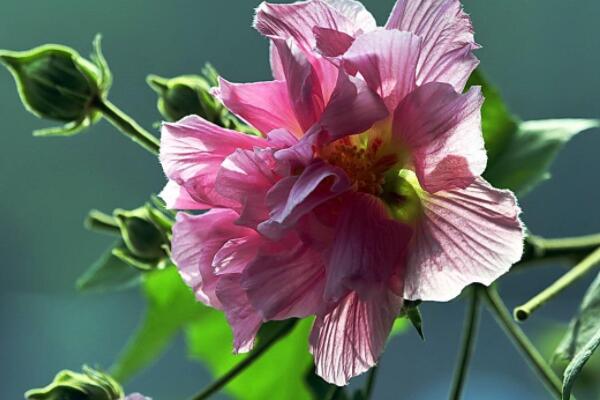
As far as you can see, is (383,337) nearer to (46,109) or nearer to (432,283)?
(432,283)

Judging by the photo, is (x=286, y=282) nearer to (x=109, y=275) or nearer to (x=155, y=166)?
(x=109, y=275)

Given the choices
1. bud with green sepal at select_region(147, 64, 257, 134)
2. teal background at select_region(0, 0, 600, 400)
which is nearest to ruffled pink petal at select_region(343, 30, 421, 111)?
bud with green sepal at select_region(147, 64, 257, 134)

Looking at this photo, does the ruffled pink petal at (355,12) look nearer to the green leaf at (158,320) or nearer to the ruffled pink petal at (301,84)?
the ruffled pink petal at (301,84)

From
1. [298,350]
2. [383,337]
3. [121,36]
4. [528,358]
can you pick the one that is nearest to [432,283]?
[383,337]

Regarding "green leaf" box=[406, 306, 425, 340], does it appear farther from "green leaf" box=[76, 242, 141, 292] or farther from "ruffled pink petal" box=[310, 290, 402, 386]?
"green leaf" box=[76, 242, 141, 292]

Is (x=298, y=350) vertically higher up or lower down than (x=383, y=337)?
lower down

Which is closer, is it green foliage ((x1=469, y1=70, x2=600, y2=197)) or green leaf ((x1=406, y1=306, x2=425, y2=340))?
green leaf ((x1=406, y1=306, x2=425, y2=340))

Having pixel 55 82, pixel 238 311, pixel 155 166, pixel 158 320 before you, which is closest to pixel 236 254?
pixel 238 311
